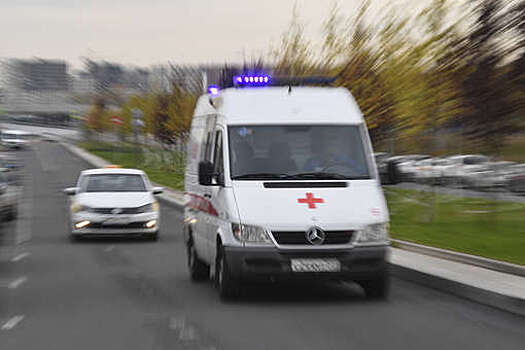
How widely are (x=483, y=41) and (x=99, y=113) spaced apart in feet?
307

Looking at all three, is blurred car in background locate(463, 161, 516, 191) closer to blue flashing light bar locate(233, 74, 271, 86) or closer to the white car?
the white car

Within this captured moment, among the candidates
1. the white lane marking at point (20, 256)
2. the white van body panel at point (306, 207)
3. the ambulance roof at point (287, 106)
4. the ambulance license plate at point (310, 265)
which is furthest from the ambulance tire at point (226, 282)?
the white lane marking at point (20, 256)

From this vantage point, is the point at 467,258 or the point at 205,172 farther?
the point at 467,258

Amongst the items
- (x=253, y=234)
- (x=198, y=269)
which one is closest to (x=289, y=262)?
(x=253, y=234)

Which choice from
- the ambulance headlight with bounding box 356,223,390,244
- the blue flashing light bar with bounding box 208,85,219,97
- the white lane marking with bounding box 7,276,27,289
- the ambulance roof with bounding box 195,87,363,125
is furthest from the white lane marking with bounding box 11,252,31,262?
the ambulance headlight with bounding box 356,223,390,244

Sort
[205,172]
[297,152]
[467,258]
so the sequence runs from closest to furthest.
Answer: [205,172]
[297,152]
[467,258]

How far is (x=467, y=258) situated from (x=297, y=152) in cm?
404

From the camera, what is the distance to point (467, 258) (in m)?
14.9

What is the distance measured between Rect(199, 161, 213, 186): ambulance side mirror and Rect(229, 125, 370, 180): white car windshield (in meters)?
0.26

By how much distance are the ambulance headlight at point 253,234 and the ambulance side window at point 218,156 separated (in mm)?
1112

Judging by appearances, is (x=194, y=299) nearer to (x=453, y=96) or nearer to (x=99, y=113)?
(x=453, y=96)

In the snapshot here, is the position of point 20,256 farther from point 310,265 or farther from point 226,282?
point 310,265

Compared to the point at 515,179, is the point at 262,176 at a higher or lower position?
higher

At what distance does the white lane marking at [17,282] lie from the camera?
530 inches
